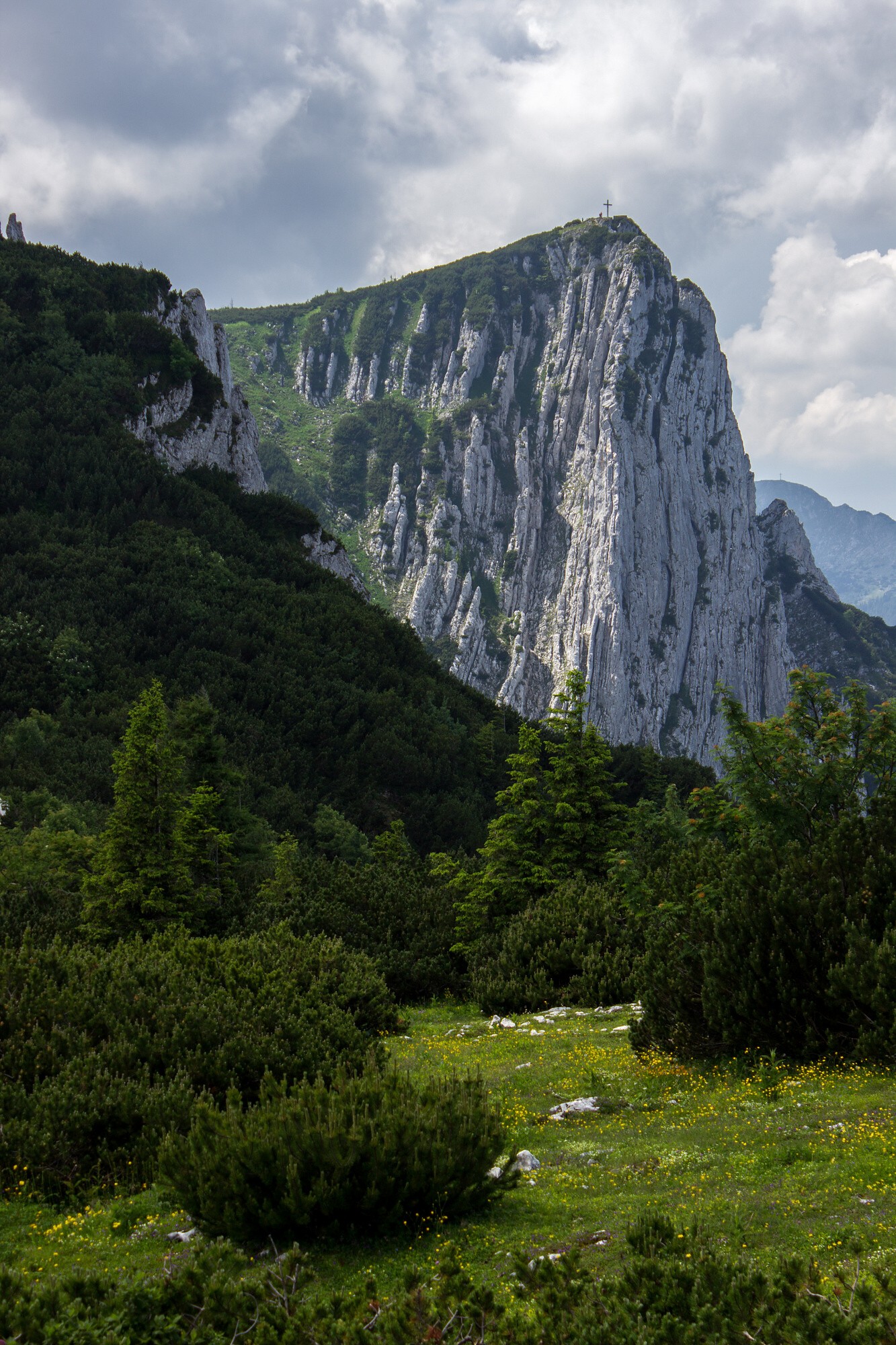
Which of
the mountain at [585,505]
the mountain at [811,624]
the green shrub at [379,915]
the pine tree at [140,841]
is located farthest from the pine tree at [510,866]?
the mountain at [811,624]

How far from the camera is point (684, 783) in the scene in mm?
60438

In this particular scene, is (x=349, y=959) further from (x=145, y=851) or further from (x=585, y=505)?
(x=585, y=505)

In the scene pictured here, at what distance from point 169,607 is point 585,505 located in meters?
129

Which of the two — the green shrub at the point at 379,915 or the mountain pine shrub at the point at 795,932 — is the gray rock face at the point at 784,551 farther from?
the mountain pine shrub at the point at 795,932

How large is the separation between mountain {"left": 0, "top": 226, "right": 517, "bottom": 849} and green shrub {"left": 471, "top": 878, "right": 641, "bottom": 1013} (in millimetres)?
17907

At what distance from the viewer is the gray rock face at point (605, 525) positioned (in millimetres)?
156875

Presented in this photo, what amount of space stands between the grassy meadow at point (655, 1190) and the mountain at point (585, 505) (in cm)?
13829

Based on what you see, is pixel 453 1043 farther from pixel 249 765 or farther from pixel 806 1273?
pixel 249 765

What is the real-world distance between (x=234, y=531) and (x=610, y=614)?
10303 cm

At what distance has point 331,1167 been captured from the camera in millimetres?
5676

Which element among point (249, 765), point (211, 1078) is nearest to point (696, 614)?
point (249, 765)

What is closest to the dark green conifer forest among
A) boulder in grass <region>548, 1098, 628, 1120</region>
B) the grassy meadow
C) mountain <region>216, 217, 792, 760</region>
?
the grassy meadow

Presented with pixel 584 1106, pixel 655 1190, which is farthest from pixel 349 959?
pixel 655 1190

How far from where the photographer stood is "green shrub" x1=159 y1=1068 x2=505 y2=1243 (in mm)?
5605
